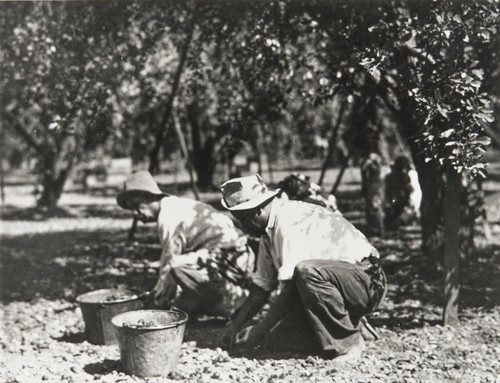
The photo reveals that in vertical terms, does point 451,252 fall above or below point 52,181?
below

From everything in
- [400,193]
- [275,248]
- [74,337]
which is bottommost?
[74,337]

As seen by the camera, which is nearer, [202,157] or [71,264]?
[71,264]

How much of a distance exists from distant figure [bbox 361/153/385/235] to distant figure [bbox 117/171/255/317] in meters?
5.06

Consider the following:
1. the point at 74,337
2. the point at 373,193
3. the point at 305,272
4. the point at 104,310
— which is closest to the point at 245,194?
the point at 305,272

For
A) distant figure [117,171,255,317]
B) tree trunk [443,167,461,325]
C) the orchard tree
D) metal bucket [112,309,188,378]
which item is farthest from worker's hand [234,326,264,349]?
the orchard tree

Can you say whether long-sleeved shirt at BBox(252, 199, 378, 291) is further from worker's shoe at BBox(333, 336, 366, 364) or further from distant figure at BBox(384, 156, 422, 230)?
distant figure at BBox(384, 156, 422, 230)

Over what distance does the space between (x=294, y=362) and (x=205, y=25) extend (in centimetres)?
489

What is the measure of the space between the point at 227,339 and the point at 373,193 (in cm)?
607

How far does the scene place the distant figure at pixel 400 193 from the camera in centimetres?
1121

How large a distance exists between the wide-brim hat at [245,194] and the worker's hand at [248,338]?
981 mm

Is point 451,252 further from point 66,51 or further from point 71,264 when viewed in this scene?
point 66,51

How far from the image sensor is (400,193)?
37.1ft

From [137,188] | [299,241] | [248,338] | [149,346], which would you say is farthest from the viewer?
[137,188]

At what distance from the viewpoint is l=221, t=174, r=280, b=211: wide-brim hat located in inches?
184
